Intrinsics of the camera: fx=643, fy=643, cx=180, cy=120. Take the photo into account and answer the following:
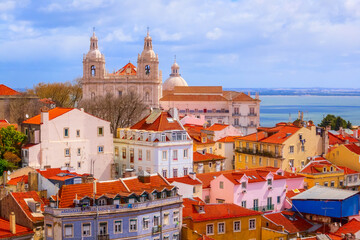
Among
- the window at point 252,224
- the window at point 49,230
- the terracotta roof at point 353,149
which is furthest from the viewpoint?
the terracotta roof at point 353,149

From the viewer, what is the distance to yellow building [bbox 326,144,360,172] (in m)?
53.5

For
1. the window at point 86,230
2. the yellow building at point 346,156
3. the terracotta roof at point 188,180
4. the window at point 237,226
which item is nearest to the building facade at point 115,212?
the window at point 86,230

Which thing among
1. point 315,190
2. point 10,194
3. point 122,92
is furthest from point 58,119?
point 122,92

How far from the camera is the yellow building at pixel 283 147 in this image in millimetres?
52781

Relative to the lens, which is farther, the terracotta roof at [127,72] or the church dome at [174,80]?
the church dome at [174,80]

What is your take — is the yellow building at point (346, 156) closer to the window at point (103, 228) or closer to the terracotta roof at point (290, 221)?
the terracotta roof at point (290, 221)

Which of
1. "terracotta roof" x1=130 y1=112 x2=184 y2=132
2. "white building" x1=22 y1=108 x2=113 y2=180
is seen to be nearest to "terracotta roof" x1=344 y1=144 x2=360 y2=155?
"terracotta roof" x1=130 y1=112 x2=184 y2=132

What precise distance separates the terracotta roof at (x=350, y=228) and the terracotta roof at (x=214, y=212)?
472 centimetres

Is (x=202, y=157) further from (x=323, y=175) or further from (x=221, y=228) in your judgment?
(x=221, y=228)

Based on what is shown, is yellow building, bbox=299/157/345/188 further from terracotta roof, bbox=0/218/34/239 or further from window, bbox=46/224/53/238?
terracotta roof, bbox=0/218/34/239

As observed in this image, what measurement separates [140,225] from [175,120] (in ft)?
68.7

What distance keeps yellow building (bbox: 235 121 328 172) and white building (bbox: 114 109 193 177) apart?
767 centimetres

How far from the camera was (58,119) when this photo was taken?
4809 centimetres

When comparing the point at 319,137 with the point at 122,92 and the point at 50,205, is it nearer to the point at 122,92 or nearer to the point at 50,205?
the point at 50,205
